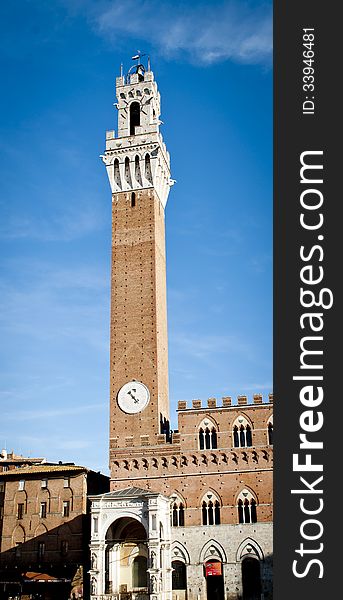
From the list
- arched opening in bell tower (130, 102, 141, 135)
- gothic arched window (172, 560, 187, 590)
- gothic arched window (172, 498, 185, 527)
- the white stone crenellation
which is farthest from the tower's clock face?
arched opening in bell tower (130, 102, 141, 135)

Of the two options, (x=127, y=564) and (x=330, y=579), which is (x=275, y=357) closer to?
(x=330, y=579)

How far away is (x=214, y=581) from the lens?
128 feet

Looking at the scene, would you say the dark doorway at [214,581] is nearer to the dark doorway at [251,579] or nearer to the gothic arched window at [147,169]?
the dark doorway at [251,579]

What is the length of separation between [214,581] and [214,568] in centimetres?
104

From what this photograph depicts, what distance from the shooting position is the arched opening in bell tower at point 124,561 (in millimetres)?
38969

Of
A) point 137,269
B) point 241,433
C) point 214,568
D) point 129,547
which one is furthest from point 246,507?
point 137,269

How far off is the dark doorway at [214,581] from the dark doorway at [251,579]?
136 cm

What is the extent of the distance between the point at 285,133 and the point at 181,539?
31.2 m

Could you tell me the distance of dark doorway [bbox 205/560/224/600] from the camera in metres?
38.6

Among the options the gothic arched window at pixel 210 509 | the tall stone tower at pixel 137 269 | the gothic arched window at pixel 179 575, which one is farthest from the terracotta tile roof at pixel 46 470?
the gothic arched window at pixel 179 575

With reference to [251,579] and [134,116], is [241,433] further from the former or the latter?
[134,116]

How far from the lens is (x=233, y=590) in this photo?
37.9 meters

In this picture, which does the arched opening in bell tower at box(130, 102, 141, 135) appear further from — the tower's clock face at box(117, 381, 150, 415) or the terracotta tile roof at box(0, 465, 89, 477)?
the terracotta tile roof at box(0, 465, 89, 477)

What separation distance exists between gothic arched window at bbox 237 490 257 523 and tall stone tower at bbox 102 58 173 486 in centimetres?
657
